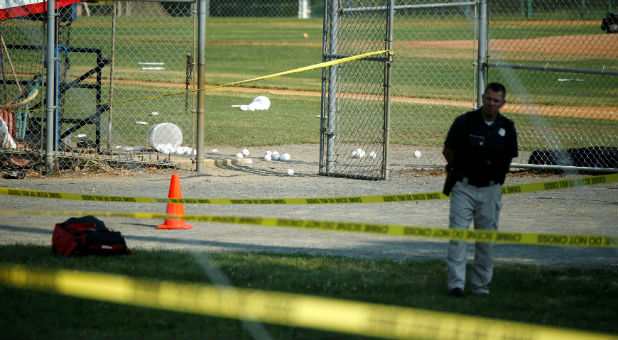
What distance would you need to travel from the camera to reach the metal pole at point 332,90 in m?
13.0

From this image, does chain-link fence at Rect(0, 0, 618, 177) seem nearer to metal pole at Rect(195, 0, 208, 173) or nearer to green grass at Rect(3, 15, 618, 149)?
green grass at Rect(3, 15, 618, 149)

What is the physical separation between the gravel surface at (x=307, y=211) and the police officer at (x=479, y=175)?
54.5 inches

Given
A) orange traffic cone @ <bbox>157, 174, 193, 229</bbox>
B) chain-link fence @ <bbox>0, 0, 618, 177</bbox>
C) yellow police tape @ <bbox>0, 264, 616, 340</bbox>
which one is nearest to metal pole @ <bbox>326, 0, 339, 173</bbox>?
chain-link fence @ <bbox>0, 0, 618, 177</bbox>

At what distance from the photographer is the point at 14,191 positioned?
8250 millimetres

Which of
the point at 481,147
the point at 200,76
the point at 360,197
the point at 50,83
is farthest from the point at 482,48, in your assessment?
the point at 50,83

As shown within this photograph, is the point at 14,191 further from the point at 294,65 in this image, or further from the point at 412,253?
the point at 294,65

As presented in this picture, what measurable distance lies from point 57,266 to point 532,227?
5.16 meters

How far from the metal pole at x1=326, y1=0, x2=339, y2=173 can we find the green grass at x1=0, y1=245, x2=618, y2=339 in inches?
207

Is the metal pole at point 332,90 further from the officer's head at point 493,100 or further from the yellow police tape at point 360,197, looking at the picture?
the officer's head at point 493,100

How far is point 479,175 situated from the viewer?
258 inches

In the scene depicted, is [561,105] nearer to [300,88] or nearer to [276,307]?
[300,88]

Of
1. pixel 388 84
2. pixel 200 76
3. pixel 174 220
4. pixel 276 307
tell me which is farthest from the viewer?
pixel 200 76

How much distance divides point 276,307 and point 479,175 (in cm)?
193

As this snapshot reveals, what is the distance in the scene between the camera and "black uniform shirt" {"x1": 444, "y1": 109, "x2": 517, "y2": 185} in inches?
258
